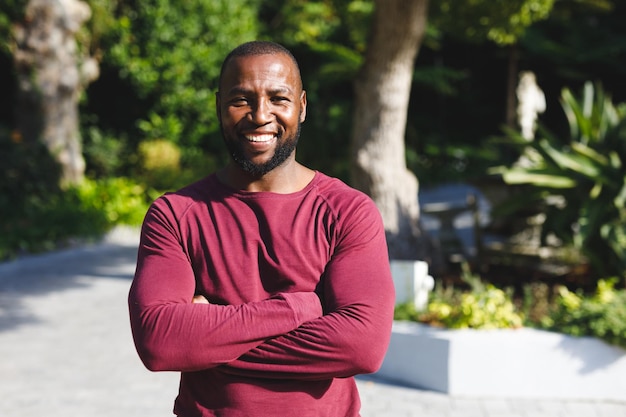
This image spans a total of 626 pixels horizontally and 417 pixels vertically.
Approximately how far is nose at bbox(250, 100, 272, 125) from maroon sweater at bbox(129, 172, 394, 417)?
0.63ft

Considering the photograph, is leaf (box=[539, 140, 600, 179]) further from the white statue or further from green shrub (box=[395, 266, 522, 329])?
the white statue

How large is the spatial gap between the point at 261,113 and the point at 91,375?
4392 mm

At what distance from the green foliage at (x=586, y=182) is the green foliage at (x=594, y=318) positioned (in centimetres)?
101

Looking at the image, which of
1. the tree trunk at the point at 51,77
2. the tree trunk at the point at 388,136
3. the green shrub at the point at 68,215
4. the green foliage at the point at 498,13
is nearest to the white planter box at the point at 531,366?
the tree trunk at the point at 388,136

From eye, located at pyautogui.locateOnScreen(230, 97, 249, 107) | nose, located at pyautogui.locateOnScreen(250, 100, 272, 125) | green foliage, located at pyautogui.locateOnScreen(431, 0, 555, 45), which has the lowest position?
nose, located at pyautogui.locateOnScreen(250, 100, 272, 125)

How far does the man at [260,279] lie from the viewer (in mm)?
1819

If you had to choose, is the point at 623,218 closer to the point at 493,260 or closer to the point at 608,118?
the point at 608,118

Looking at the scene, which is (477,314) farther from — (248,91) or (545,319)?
(248,91)

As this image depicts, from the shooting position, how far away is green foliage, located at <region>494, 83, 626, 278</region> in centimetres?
682

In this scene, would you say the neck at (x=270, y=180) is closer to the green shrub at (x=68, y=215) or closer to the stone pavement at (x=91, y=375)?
the stone pavement at (x=91, y=375)

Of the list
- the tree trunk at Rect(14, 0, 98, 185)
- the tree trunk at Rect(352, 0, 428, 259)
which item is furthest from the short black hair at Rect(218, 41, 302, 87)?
the tree trunk at Rect(14, 0, 98, 185)

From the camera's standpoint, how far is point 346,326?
1.86 meters

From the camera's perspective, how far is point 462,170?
73.5 feet

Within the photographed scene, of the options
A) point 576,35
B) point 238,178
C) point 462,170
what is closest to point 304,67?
point 462,170
